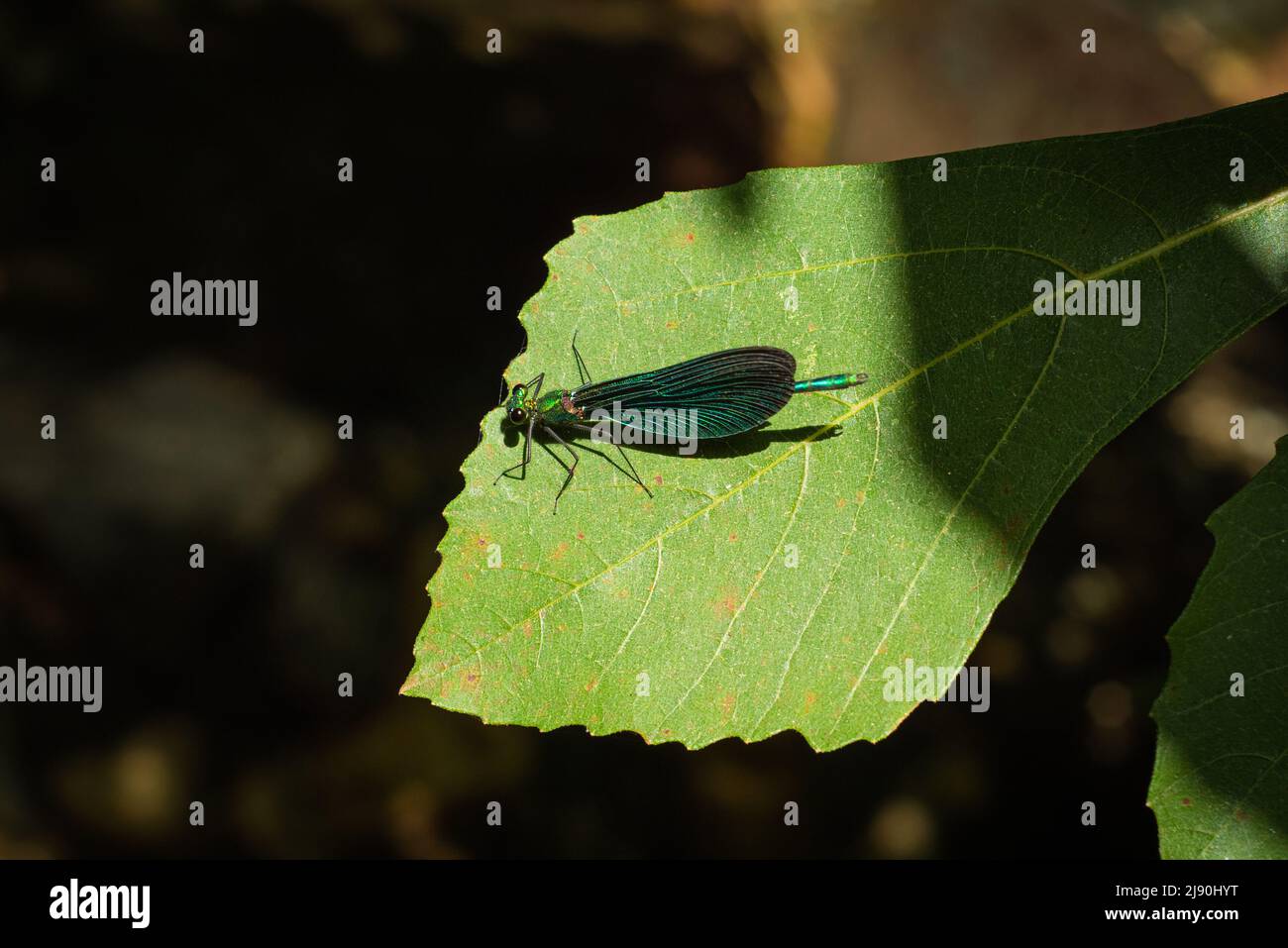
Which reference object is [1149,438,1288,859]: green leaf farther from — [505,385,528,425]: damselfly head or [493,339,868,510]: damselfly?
[505,385,528,425]: damselfly head

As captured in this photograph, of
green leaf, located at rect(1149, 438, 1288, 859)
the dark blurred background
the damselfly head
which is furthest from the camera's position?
the dark blurred background

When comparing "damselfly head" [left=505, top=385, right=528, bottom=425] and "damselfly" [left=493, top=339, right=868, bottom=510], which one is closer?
"damselfly" [left=493, top=339, right=868, bottom=510]

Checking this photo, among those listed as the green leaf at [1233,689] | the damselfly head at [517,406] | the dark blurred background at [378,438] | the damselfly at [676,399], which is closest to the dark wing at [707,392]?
the damselfly at [676,399]

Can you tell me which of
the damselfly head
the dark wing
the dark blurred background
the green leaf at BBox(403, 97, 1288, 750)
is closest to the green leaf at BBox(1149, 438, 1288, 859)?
the green leaf at BBox(403, 97, 1288, 750)

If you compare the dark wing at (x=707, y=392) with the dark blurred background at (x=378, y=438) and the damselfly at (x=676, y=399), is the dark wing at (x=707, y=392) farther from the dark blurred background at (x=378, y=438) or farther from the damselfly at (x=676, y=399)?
the dark blurred background at (x=378, y=438)

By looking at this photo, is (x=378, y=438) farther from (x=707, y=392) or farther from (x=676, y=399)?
(x=707, y=392)

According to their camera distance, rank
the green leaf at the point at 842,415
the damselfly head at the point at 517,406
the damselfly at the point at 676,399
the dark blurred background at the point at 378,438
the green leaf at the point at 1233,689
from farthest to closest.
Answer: the dark blurred background at the point at 378,438, the damselfly head at the point at 517,406, the damselfly at the point at 676,399, the green leaf at the point at 842,415, the green leaf at the point at 1233,689

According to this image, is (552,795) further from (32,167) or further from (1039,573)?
(32,167)
